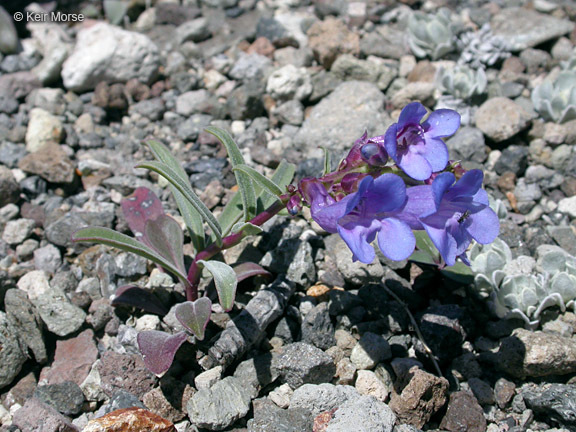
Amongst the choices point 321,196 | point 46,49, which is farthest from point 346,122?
point 46,49

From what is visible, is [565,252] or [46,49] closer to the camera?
[565,252]

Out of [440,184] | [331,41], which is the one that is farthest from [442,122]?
[331,41]

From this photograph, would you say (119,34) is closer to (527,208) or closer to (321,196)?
(321,196)

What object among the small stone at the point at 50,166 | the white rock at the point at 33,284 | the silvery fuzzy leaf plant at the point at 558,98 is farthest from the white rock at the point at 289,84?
the white rock at the point at 33,284

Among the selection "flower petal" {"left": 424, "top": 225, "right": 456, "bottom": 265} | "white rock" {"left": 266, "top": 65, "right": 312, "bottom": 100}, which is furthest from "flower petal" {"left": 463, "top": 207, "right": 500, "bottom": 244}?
"white rock" {"left": 266, "top": 65, "right": 312, "bottom": 100}

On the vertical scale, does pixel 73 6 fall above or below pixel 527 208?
above
